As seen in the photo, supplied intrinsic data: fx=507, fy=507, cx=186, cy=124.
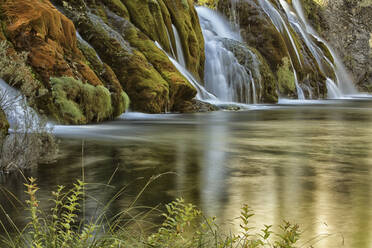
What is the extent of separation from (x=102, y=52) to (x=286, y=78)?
1997cm

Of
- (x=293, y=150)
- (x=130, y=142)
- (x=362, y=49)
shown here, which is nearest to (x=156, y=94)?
(x=130, y=142)

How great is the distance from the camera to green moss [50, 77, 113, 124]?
45.8 ft

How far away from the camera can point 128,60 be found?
18844 millimetres

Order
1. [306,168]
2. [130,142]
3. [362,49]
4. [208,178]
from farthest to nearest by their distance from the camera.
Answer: [362,49] → [130,142] → [306,168] → [208,178]

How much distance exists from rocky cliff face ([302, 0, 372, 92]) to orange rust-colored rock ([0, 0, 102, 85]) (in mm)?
42432

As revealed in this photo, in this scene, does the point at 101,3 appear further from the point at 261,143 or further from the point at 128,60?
the point at 261,143

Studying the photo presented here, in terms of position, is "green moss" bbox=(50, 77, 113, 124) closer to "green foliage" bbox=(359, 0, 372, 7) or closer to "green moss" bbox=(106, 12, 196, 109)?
"green moss" bbox=(106, 12, 196, 109)

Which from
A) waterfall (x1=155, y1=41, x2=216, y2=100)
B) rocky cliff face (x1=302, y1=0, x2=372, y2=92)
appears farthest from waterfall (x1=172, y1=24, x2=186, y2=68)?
rocky cliff face (x1=302, y1=0, x2=372, y2=92)

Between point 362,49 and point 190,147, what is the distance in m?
53.3

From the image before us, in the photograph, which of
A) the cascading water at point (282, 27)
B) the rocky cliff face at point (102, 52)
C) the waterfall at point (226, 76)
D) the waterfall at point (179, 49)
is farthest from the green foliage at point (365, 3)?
the waterfall at point (179, 49)

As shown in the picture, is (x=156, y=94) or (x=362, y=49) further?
(x=362, y=49)

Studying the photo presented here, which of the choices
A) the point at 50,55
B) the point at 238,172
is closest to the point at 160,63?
the point at 50,55

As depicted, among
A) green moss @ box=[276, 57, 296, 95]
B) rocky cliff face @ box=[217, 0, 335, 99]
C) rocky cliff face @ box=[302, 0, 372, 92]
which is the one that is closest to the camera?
green moss @ box=[276, 57, 296, 95]

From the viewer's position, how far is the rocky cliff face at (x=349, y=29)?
55.5 meters
